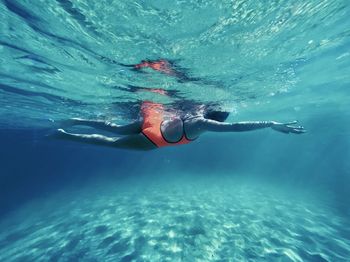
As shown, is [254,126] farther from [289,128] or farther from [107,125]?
[107,125]

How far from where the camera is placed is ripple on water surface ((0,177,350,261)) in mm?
11734

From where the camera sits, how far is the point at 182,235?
13.4 metres

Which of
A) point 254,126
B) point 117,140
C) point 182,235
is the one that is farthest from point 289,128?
point 182,235

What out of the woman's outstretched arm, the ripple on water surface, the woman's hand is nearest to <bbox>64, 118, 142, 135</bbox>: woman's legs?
the woman's outstretched arm

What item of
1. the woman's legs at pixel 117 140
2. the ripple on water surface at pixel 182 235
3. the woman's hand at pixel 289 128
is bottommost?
the ripple on water surface at pixel 182 235

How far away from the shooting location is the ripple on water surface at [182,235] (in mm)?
11734

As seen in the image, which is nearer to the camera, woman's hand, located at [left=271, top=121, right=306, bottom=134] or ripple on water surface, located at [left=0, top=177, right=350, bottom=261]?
woman's hand, located at [left=271, top=121, right=306, bottom=134]

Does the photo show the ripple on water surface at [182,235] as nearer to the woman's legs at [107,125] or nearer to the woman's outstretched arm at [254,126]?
the woman's legs at [107,125]

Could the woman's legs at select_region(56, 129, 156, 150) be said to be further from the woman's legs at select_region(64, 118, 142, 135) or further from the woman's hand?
the woman's hand

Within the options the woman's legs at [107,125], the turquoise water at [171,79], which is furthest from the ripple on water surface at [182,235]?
the woman's legs at [107,125]

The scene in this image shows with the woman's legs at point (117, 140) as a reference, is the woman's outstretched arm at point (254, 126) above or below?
above

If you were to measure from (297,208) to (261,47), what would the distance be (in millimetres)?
18286

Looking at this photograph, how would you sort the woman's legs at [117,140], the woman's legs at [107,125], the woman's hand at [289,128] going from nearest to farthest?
1. the woman's hand at [289,128]
2. the woman's legs at [117,140]
3. the woman's legs at [107,125]

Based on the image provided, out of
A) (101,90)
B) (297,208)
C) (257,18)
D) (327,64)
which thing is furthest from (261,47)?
(297,208)
